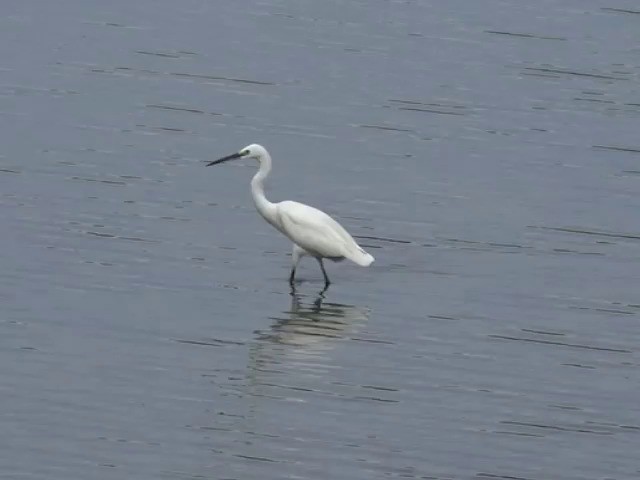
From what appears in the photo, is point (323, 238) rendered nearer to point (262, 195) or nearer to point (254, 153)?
point (262, 195)

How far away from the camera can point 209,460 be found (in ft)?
47.1

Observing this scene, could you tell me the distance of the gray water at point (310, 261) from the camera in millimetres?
15094

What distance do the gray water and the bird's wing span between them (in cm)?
35

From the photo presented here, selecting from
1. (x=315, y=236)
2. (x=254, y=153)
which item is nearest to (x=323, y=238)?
(x=315, y=236)

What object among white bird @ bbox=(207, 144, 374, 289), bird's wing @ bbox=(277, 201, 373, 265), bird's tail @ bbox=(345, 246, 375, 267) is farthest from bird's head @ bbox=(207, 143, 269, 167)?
bird's tail @ bbox=(345, 246, 375, 267)

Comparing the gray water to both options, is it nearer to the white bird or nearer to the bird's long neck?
the white bird

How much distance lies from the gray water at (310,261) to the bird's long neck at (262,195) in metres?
0.48

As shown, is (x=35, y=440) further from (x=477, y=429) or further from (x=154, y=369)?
(x=477, y=429)

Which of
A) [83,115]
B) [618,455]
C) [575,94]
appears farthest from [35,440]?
[575,94]

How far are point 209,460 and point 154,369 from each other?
220 centimetres

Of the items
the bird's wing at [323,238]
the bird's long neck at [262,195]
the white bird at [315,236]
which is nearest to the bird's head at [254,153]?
the bird's long neck at [262,195]

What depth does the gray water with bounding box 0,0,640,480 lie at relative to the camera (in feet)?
49.5

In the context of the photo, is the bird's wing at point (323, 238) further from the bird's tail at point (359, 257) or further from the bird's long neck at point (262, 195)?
the bird's long neck at point (262, 195)

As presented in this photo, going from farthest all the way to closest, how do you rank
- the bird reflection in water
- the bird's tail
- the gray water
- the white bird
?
the white bird < the bird's tail < the bird reflection in water < the gray water
